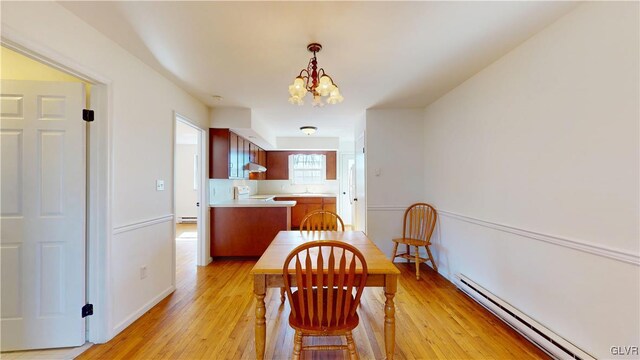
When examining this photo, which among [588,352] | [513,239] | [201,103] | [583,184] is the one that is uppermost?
[201,103]

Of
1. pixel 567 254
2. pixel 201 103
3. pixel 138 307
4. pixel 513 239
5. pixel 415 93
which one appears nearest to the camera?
pixel 567 254

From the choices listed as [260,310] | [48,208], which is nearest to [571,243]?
[260,310]

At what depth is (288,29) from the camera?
69.7 inches

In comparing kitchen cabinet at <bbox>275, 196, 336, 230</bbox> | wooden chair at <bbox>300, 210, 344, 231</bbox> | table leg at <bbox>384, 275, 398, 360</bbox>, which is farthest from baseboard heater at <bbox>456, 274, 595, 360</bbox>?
kitchen cabinet at <bbox>275, 196, 336, 230</bbox>

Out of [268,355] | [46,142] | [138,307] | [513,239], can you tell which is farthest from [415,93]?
[138,307]

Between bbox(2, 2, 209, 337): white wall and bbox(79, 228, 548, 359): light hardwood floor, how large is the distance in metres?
0.23

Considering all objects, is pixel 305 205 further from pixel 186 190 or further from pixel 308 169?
pixel 186 190

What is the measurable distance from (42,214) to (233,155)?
7.79ft

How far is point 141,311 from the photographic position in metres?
2.29

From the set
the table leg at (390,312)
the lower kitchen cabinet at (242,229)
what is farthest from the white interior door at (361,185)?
the table leg at (390,312)

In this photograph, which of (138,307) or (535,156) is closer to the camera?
(535,156)

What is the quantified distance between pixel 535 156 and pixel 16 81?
377 cm

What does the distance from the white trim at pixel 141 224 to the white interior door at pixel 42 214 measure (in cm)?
22

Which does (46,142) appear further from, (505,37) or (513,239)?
(513,239)
